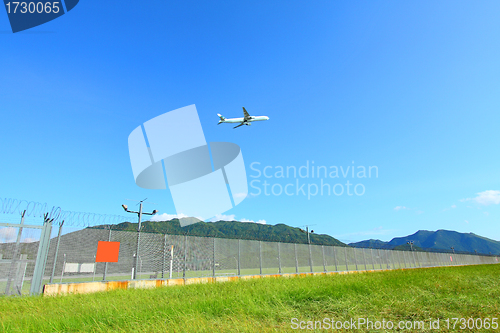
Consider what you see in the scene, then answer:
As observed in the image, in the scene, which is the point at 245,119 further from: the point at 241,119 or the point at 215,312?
the point at 215,312

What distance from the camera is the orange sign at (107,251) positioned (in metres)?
11.2

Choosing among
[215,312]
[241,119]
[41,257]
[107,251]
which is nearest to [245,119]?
[241,119]

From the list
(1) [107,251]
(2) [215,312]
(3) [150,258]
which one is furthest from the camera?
(3) [150,258]

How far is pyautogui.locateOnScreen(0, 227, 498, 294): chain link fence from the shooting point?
927cm

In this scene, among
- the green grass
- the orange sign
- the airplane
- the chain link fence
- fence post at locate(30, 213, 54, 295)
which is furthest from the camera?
the airplane

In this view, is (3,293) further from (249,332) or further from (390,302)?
(390,302)

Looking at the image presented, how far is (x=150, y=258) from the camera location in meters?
12.9

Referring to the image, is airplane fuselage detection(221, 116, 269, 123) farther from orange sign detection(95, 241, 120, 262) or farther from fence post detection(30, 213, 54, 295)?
fence post detection(30, 213, 54, 295)

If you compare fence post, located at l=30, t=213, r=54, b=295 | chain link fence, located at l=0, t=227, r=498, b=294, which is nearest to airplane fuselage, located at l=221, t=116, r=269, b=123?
chain link fence, located at l=0, t=227, r=498, b=294

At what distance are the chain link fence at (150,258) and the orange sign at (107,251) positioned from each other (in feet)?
0.59

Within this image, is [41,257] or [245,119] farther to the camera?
[245,119]

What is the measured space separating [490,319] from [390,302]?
80.0 inches

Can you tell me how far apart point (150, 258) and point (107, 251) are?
2113 millimetres

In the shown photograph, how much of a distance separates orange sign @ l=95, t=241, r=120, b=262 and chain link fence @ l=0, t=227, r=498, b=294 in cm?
18
